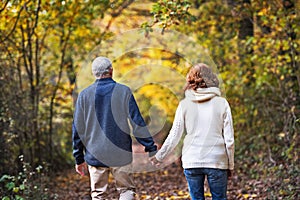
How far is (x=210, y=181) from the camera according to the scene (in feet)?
15.6

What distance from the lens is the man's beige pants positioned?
17.3 feet

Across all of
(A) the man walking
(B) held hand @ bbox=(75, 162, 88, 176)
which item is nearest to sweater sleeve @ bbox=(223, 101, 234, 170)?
(A) the man walking

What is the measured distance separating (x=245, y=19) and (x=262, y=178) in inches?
163

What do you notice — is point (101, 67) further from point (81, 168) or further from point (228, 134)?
point (228, 134)

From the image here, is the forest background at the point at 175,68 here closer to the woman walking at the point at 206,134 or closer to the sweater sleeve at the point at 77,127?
the sweater sleeve at the point at 77,127

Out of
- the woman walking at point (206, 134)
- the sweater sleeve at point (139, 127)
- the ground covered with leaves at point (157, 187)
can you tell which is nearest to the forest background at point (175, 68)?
the ground covered with leaves at point (157, 187)

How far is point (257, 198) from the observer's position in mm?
7137

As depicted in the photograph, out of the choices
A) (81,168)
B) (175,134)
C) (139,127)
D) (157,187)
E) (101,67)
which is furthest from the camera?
(157,187)

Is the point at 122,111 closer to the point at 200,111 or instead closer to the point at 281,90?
the point at 200,111

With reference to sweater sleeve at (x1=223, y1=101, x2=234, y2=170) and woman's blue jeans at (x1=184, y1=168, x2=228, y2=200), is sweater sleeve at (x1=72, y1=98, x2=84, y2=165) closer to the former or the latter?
woman's blue jeans at (x1=184, y1=168, x2=228, y2=200)

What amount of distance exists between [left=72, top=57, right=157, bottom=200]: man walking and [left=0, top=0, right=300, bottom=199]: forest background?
1.66 meters

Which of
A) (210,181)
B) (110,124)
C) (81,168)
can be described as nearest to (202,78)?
(210,181)

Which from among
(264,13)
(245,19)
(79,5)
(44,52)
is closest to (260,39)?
(264,13)

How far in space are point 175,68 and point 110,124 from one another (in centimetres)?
756
